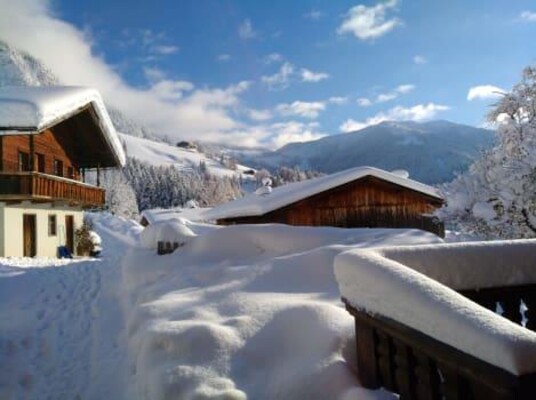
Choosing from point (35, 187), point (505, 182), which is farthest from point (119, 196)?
point (505, 182)

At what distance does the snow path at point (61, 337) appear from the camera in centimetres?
494

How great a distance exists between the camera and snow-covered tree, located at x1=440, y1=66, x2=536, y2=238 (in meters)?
5.59

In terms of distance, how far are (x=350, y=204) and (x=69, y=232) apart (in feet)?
52.9

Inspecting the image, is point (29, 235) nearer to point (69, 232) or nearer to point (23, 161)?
point (23, 161)

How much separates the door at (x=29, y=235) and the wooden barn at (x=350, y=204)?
8.57m

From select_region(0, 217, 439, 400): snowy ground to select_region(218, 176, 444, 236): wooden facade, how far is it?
6.05 meters

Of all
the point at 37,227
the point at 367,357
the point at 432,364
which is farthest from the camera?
the point at 37,227

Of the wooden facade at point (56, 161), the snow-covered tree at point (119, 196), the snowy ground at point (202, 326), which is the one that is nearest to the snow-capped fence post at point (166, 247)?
the snowy ground at point (202, 326)

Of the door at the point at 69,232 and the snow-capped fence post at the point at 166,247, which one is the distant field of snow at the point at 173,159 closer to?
the door at the point at 69,232

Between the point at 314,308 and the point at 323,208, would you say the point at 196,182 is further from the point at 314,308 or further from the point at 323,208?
the point at 314,308

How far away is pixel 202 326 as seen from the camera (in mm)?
3932

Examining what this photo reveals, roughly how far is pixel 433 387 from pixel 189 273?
500 centimetres

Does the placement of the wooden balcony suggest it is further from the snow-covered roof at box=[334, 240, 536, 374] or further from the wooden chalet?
the snow-covered roof at box=[334, 240, 536, 374]

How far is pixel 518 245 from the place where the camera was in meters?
3.37
